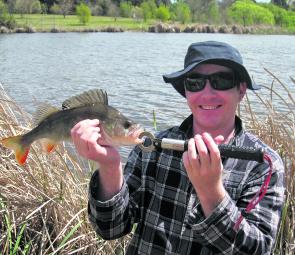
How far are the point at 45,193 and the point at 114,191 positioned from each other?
181 centimetres

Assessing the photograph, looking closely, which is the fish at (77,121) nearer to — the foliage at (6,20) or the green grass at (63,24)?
the green grass at (63,24)

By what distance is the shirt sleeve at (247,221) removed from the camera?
1929 mm

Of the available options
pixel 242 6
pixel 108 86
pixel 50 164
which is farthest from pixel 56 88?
pixel 242 6

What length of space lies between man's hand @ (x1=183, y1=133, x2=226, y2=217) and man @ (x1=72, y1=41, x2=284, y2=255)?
0.09ft

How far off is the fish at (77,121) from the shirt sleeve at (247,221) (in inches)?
18.8

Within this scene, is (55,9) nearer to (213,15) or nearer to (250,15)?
(213,15)

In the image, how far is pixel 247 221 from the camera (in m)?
2.04

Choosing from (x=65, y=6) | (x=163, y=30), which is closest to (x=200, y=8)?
(x=65, y=6)

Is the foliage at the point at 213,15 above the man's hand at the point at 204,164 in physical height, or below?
above

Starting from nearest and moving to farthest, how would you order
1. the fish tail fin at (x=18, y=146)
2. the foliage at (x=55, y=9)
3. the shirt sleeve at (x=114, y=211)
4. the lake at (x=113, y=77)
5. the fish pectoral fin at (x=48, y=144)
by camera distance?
the shirt sleeve at (x=114, y=211) < the fish pectoral fin at (x=48, y=144) < the fish tail fin at (x=18, y=146) < the lake at (x=113, y=77) < the foliage at (x=55, y=9)

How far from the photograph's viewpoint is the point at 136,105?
12.6 m

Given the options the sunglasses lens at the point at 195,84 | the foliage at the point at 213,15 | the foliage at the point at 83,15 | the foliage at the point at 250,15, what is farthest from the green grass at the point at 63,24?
the sunglasses lens at the point at 195,84

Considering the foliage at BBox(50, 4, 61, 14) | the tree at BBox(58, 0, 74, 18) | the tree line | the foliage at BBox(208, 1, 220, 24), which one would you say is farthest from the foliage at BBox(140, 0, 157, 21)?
the foliage at BBox(50, 4, 61, 14)

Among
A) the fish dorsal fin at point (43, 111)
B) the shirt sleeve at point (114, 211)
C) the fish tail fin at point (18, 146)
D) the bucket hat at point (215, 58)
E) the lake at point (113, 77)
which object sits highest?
the bucket hat at point (215, 58)
